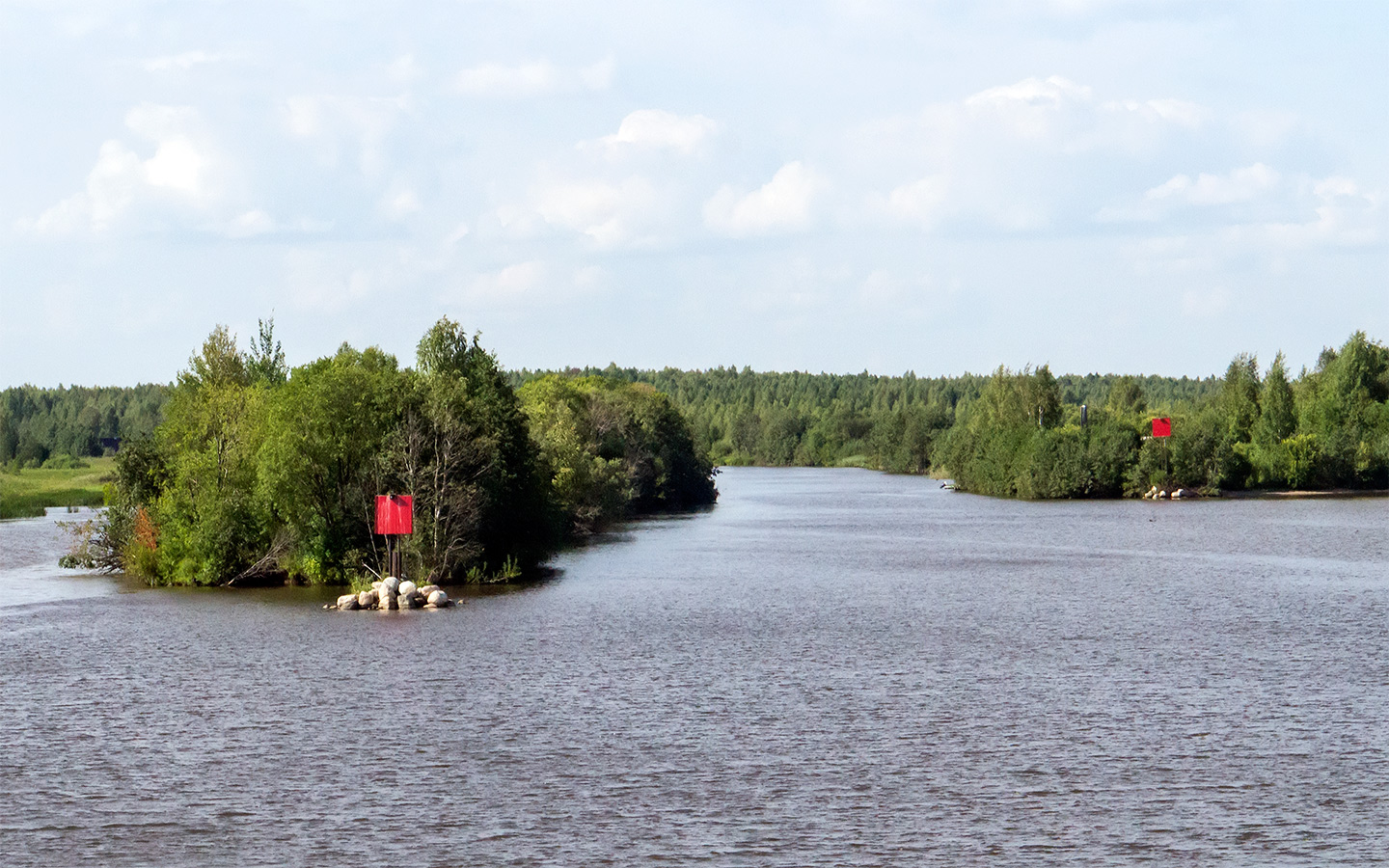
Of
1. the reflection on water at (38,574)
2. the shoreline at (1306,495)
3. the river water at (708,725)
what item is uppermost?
the shoreline at (1306,495)

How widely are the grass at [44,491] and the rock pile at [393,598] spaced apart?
196 ft

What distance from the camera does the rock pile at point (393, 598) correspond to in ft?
151

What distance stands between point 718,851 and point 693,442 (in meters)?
107

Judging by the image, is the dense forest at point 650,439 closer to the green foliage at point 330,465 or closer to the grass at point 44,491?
the green foliage at point 330,465

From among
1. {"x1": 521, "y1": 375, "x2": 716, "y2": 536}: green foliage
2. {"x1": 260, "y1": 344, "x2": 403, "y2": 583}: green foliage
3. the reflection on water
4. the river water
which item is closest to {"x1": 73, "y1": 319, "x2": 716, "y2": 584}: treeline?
{"x1": 260, "y1": 344, "x2": 403, "y2": 583}: green foliage

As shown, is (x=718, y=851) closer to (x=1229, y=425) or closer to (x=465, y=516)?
(x=465, y=516)

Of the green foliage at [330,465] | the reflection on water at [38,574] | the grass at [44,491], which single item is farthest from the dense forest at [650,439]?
the grass at [44,491]

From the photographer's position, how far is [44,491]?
118688 millimetres

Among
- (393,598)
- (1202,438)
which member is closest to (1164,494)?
(1202,438)

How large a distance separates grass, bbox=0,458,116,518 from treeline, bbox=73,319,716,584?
4324cm

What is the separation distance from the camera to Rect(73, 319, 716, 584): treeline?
5181 cm

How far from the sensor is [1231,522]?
91.6 meters

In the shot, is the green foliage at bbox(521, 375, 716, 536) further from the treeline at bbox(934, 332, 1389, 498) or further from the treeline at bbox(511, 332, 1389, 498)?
the treeline at bbox(934, 332, 1389, 498)

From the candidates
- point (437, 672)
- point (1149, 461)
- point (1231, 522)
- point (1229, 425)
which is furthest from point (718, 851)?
point (1229, 425)
